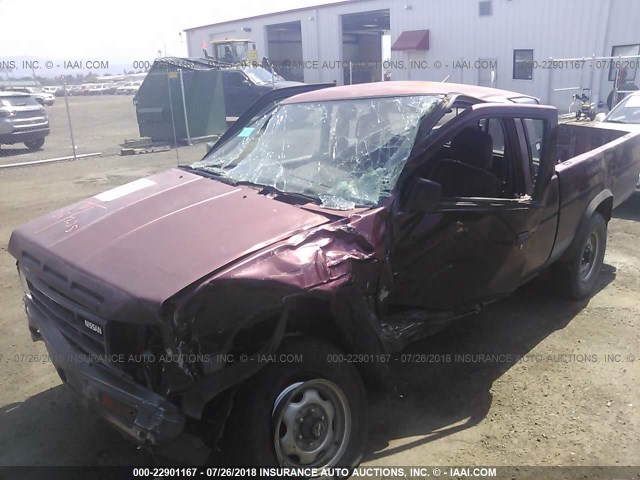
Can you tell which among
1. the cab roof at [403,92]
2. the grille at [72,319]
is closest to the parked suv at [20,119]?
the cab roof at [403,92]

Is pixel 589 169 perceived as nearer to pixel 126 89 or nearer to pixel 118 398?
pixel 118 398

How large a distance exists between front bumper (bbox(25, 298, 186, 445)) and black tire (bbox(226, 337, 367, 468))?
319 millimetres

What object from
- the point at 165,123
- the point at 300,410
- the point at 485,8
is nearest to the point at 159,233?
the point at 300,410

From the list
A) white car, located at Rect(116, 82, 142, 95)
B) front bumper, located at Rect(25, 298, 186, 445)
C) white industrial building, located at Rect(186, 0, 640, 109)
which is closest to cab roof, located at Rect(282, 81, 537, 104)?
front bumper, located at Rect(25, 298, 186, 445)

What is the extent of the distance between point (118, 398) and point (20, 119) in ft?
45.7

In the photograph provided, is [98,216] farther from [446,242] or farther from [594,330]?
[594,330]

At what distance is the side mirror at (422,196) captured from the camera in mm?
2939

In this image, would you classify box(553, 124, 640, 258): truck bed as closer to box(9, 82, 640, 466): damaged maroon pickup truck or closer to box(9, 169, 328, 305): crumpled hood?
box(9, 82, 640, 466): damaged maroon pickup truck

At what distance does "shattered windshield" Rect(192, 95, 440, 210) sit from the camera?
321cm

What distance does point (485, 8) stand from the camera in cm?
2377

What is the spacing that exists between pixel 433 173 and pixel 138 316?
2.13 metres

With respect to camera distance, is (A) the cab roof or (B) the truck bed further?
(B) the truck bed

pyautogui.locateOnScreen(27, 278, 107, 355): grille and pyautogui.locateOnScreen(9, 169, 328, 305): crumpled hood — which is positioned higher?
pyautogui.locateOnScreen(9, 169, 328, 305): crumpled hood

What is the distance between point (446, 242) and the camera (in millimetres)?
3291
